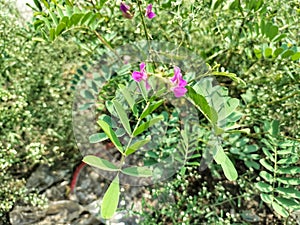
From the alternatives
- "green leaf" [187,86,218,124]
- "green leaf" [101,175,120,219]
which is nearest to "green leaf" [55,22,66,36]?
"green leaf" [187,86,218,124]

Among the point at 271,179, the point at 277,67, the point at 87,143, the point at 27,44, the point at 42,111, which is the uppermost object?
the point at 27,44

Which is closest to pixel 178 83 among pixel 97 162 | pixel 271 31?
pixel 97 162

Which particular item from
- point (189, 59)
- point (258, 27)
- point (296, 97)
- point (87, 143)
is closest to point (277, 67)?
point (296, 97)

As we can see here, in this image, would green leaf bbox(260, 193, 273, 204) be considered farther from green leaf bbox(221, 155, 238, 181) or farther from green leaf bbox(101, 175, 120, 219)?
green leaf bbox(101, 175, 120, 219)

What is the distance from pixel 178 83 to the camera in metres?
0.95

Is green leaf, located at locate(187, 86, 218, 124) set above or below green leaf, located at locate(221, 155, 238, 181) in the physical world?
above

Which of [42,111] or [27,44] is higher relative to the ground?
[27,44]

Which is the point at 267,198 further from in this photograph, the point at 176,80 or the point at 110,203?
the point at 110,203

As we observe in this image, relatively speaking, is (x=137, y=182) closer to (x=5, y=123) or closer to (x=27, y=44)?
(x=5, y=123)

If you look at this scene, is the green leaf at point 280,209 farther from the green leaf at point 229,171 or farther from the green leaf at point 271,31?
the green leaf at point 271,31

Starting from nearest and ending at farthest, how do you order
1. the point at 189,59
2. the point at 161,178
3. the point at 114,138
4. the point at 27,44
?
the point at 114,138 < the point at 189,59 < the point at 161,178 < the point at 27,44

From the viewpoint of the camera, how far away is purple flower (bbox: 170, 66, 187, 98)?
94 cm

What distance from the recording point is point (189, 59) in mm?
1156

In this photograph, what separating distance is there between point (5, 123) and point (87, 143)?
350 mm
